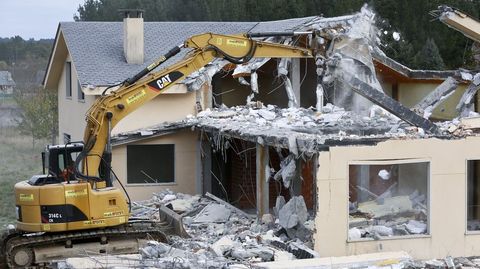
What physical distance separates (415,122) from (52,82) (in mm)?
16647

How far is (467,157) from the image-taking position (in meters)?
16.6

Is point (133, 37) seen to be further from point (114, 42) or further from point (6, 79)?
point (6, 79)

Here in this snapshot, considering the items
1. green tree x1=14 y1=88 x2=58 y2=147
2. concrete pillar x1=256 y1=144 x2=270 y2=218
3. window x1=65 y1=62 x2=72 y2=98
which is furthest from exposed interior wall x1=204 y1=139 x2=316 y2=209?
green tree x1=14 y1=88 x2=58 y2=147

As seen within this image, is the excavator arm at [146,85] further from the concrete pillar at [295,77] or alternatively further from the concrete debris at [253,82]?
the concrete pillar at [295,77]

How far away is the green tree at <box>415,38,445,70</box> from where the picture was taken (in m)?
33.2

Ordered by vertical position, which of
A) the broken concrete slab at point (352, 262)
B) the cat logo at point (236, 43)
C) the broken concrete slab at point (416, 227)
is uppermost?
the cat logo at point (236, 43)

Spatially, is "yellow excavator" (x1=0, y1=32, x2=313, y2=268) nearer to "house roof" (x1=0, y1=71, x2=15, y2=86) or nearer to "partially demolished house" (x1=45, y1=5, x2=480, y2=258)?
"partially demolished house" (x1=45, y1=5, x2=480, y2=258)

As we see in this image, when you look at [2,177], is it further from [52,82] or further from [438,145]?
[438,145]

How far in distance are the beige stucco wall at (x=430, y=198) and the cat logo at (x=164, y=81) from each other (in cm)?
347

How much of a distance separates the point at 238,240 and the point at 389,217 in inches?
131

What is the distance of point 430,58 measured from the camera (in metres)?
33.3

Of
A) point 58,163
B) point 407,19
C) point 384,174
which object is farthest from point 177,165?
point 407,19

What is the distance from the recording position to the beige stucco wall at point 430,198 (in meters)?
15.9

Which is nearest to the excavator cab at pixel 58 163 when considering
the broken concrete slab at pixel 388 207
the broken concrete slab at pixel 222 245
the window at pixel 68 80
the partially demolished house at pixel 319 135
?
the broken concrete slab at pixel 222 245
